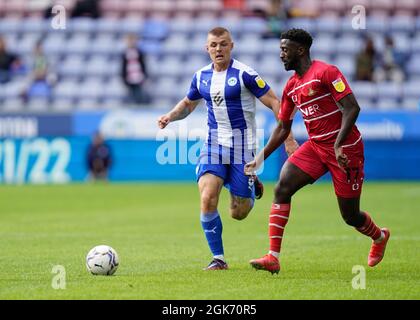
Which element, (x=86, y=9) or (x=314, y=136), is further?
(x=86, y=9)

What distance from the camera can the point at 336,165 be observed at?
9.72m

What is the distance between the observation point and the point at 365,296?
809cm

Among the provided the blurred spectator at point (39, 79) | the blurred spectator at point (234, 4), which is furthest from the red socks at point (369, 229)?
the blurred spectator at point (234, 4)

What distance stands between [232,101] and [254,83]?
305mm

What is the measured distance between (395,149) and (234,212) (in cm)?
1569

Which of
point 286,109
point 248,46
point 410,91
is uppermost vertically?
point 248,46

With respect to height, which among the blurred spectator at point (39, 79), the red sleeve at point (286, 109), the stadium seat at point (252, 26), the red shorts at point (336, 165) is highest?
the stadium seat at point (252, 26)

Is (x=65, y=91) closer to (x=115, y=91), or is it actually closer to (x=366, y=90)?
(x=115, y=91)

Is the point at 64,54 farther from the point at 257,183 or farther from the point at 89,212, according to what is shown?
the point at 257,183

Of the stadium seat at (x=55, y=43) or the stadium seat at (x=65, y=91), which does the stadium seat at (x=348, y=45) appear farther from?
the stadium seat at (x=55, y=43)

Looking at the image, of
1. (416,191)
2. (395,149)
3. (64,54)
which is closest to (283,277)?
(416,191)

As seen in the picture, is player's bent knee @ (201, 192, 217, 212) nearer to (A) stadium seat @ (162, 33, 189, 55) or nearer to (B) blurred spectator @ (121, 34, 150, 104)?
(B) blurred spectator @ (121, 34, 150, 104)

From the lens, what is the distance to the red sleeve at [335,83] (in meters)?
9.38

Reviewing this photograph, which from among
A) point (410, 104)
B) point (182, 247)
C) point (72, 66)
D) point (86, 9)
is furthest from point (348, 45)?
point (182, 247)
